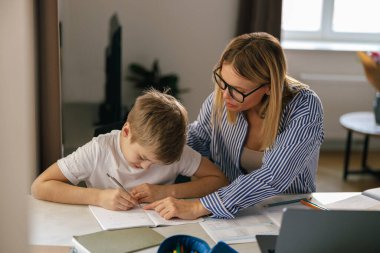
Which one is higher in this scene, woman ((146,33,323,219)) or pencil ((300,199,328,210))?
woman ((146,33,323,219))

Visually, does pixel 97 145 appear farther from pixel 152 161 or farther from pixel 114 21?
pixel 114 21

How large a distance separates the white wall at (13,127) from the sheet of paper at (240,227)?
1067 mm

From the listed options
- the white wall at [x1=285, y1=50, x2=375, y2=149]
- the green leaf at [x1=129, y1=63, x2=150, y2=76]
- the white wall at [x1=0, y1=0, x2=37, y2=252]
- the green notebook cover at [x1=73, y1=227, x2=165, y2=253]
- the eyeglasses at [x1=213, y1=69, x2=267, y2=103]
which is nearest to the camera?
the white wall at [x1=0, y1=0, x2=37, y2=252]

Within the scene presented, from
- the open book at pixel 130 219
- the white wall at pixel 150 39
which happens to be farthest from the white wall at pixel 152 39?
the open book at pixel 130 219

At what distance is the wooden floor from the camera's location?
12.0 feet

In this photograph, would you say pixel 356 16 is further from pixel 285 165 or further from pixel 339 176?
pixel 285 165

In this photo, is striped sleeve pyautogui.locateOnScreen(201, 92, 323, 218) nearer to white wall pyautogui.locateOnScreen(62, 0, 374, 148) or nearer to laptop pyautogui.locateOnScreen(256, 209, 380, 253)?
laptop pyautogui.locateOnScreen(256, 209, 380, 253)

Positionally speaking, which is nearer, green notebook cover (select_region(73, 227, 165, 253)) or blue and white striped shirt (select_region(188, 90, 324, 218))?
green notebook cover (select_region(73, 227, 165, 253))

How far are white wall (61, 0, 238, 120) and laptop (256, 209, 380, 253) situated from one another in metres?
2.70

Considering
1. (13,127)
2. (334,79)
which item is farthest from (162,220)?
(334,79)

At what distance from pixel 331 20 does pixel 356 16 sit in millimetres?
236

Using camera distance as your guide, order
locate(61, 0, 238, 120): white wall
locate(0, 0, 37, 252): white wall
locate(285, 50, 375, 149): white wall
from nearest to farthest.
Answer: locate(0, 0, 37, 252): white wall, locate(61, 0, 238, 120): white wall, locate(285, 50, 375, 149): white wall

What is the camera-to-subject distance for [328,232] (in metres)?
1.02

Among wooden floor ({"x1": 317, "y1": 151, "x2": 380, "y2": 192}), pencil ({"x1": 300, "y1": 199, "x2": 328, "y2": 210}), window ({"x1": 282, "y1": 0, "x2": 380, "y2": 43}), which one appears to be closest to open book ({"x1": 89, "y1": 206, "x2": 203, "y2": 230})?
pencil ({"x1": 300, "y1": 199, "x2": 328, "y2": 210})
